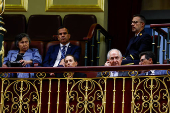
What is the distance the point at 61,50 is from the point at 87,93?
1.43 metres

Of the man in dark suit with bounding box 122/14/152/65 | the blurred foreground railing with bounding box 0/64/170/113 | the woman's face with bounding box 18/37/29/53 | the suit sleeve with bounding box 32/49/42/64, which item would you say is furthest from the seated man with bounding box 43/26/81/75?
the blurred foreground railing with bounding box 0/64/170/113

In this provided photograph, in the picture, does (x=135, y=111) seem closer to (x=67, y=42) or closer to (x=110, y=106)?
(x=110, y=106)

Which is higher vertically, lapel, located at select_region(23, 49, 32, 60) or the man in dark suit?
the man in dark suit

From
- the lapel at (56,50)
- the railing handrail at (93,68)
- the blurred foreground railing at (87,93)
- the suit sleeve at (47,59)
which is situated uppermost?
the lapel at (56,50)

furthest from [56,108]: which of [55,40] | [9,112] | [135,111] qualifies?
[55,40]

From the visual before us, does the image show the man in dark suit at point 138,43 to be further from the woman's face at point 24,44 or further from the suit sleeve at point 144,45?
the woman's face at point 24,44

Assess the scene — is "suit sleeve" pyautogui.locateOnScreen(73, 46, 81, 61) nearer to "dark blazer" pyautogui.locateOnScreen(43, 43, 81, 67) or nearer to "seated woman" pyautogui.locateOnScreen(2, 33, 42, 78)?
"dark blazer" pyautogui.locateOnScreen(43, 43, 81, 67)

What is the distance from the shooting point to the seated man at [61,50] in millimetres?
4172

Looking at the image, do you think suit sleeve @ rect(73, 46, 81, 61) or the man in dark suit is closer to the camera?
the man in dark suit

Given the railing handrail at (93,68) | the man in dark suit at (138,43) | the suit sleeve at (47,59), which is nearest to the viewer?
the railing handrail at (93,68)

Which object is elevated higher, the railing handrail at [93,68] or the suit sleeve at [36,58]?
the suit sleeve at [36,58]

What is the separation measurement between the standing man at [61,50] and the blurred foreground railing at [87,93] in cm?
123

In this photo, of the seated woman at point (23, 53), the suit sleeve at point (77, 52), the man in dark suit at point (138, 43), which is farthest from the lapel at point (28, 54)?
the man in dark suit at point (138, 43)

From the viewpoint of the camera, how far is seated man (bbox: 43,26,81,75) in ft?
13.7
